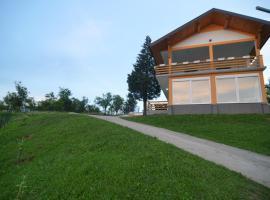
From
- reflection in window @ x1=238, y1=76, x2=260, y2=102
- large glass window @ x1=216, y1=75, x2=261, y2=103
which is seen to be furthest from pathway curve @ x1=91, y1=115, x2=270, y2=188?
reflection in window @ x1=238, y1=76, x2=260, y2=102

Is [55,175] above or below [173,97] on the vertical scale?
below

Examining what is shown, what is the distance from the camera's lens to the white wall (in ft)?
67.7

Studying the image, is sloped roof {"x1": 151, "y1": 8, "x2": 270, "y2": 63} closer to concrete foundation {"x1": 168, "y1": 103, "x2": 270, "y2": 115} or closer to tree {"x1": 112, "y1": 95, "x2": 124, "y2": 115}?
concrete foundation {"x1": 168, "y1": 103, "x2": 270, "y2": 115}

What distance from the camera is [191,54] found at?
23.5 m

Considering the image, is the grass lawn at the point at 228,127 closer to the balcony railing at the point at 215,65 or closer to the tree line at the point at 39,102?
the balcony railing at the point at 215,65

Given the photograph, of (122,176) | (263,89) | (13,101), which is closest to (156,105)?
(263,89)

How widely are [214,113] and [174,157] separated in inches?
506

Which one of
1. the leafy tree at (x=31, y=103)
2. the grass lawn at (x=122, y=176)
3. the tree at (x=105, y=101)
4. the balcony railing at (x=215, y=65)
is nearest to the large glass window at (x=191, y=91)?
the balcony railing at (x=215, y=65)

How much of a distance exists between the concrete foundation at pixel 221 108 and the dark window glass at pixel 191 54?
668 cm

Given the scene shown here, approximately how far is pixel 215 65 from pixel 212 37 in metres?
3.40

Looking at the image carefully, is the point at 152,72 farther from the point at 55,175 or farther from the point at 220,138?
the point at 55,175

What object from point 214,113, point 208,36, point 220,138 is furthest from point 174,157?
point 208,36

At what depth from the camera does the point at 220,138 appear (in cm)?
1181

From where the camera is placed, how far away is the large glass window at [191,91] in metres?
19.4
